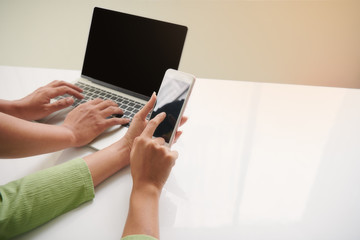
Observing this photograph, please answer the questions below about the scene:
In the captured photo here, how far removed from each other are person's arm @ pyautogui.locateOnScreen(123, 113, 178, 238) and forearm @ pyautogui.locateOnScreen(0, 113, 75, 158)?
205 millimetres

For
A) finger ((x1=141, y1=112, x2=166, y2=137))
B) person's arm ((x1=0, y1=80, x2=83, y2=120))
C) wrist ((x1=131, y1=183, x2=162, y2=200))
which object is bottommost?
wrist ((x1=131, y1=183, x2=162, y2=200))

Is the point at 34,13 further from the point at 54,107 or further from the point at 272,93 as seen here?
the point at 272,93

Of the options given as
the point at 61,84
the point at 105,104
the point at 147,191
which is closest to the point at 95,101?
the point at 105,104

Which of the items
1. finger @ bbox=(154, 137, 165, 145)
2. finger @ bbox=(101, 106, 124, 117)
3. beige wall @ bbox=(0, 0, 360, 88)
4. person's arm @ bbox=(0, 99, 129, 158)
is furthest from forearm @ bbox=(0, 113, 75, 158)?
beige wall @ bbox=(0, 0, 360, 88)

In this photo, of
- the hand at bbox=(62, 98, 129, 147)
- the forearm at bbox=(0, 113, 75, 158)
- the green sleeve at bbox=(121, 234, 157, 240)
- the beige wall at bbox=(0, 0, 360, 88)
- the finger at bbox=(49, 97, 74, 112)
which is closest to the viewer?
the green sleeve at bbox=(121, 234, 157, 240)

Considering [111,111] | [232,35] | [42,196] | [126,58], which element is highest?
[232,35]

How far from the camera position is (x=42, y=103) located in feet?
2.41

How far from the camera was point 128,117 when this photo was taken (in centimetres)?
75

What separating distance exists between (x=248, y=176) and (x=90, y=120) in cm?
44

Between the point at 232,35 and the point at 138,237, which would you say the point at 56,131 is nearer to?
the point at 138,237

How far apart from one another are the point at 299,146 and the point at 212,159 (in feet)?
0.85

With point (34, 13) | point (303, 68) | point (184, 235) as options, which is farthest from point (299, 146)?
point (34, 13)

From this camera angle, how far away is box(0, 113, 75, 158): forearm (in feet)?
1.73

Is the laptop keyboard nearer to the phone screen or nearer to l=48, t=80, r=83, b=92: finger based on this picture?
l=48, t=80, r=83, b=92: finger
